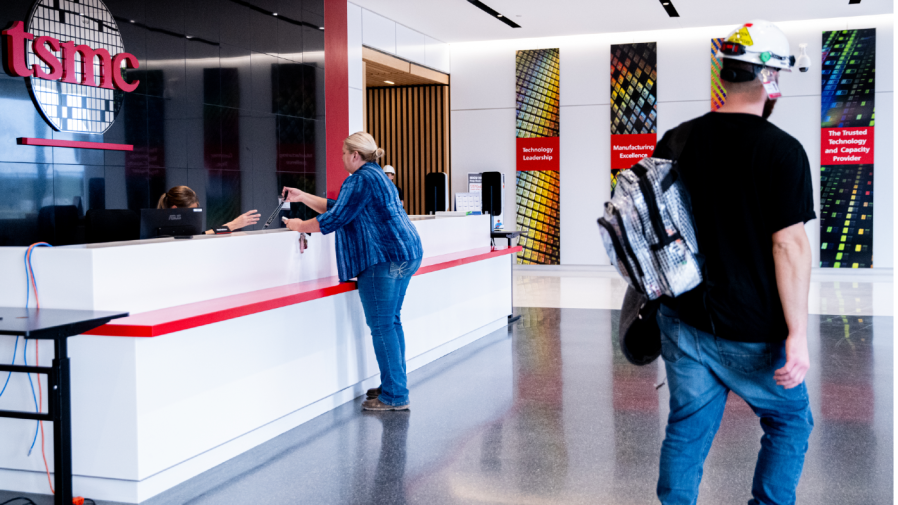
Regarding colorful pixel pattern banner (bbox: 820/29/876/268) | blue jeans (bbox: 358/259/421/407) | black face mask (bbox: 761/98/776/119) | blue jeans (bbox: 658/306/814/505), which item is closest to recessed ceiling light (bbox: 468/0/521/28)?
colorful pixel pattern banner (bbox: 820/29/876/268)

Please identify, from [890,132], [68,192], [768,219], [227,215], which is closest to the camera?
[768,219]

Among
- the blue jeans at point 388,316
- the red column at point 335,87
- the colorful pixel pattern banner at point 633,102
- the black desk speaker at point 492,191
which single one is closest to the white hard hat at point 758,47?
the blue jeans at point 388,316

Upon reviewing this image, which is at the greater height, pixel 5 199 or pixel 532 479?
pixel 5 199

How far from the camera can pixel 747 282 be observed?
1866mm

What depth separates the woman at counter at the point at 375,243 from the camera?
3.94 m

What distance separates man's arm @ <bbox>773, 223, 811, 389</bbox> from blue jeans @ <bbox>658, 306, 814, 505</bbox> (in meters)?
0.08

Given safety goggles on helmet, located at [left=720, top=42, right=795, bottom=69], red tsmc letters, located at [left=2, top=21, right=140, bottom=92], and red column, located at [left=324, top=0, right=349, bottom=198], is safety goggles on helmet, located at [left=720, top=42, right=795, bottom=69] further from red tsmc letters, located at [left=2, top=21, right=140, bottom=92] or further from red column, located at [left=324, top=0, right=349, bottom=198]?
red column, located at [left=324, top=0, right=349, bottom=198]

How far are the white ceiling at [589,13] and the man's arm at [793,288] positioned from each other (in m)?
8.66

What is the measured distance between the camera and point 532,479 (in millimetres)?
3133

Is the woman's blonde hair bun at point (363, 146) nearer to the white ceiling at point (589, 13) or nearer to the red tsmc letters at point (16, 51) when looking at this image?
the red tsmc letters at point (16, 51)

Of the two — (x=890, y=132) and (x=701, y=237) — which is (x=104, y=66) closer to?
(x=701, y=237)

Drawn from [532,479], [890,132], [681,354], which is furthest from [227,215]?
[890,132]

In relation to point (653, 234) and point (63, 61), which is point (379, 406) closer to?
point (653, 234)

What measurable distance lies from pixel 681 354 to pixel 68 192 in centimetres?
493
